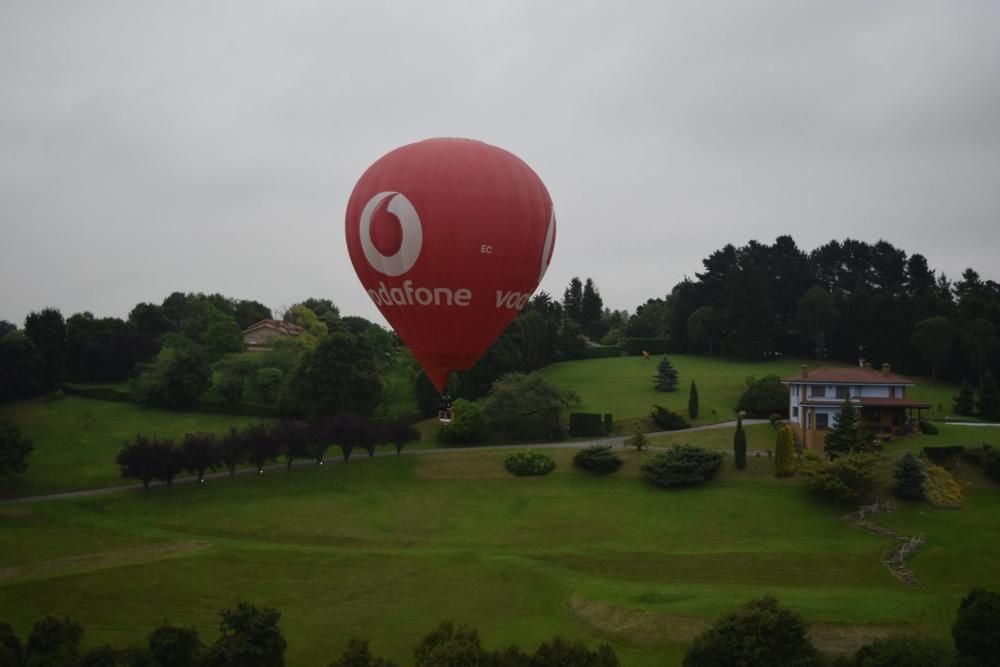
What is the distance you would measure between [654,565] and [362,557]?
1285 centimetres

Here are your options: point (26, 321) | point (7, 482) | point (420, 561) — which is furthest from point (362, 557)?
point (26, 321)

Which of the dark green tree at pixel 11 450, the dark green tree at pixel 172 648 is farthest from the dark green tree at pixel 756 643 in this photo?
the dark green tree at pixel 11 450

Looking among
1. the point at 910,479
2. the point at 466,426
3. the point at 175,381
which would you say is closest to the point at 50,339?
the point at 175,381

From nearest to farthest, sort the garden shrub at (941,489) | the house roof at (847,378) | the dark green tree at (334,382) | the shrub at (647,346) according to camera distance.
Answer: the garden shrub at (941,489), the house roof at (847,378), the dark green tree at (334,382), the shrub at (647,346)

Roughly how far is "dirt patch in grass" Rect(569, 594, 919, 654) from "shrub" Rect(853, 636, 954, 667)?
219 inches

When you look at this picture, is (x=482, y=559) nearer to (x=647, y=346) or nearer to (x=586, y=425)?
(x=586, y=425)

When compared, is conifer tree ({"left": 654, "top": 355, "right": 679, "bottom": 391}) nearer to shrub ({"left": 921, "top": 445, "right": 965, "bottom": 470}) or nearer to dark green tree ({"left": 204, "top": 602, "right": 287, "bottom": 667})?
shrub ({"left": 921, "top": 445, "right": 965, "bottom": 470})

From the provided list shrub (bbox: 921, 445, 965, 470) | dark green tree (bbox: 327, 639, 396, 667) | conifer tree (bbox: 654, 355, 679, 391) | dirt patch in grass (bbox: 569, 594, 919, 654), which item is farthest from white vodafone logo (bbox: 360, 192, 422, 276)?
conifer tree (bbox: 654, 355, 679, 391)

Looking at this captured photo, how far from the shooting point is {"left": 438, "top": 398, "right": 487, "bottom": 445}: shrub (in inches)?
2217

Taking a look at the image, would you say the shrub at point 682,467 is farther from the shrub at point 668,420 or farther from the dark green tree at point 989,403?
the dark green tree at point 989,403

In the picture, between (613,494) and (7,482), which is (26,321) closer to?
(7,482)

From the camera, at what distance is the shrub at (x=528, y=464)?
4781 cm

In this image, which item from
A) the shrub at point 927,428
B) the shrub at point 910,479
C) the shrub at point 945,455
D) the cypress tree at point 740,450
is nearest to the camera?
the shrub at point 910,479

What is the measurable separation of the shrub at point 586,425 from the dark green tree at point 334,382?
14.6 m
